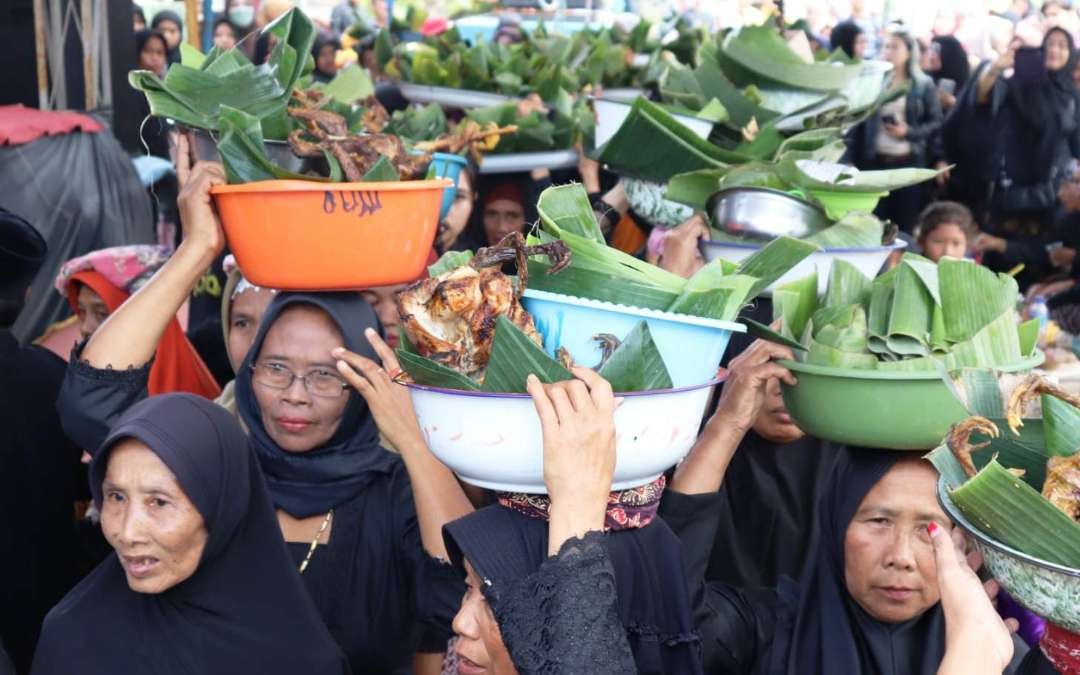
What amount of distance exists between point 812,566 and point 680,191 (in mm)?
1182

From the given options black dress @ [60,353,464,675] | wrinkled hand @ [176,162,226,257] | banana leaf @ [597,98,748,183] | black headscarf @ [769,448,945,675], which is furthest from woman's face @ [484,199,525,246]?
black headscarf @ [769,448,945,675]

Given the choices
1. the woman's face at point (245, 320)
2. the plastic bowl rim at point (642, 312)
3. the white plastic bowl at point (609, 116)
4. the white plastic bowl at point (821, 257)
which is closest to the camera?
the plastic bowl rim at point (642, 312)

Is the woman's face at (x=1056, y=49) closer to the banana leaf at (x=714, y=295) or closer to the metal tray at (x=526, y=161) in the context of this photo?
the metal tray at (x=526, y=161)

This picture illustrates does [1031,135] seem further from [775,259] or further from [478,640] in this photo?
[478,640]

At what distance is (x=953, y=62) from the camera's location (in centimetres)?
1195

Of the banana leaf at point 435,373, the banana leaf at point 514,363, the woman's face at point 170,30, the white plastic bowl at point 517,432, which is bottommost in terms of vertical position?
the woman's face at point 170,30

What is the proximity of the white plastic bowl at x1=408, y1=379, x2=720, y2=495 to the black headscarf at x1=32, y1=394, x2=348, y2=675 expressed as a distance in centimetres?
69

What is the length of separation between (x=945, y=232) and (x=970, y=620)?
4744mm

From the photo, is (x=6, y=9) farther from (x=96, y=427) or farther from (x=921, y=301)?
(x=921, y=301)

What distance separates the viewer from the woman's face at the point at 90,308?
4.10m

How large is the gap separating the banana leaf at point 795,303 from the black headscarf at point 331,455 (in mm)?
1024

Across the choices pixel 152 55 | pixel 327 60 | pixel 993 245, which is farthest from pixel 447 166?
pixel 327 60

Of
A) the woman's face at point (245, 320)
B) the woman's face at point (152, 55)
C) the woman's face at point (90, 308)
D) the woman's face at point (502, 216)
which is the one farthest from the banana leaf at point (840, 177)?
the woman's face at point (152, 55)

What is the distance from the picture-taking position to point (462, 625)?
2188mm
